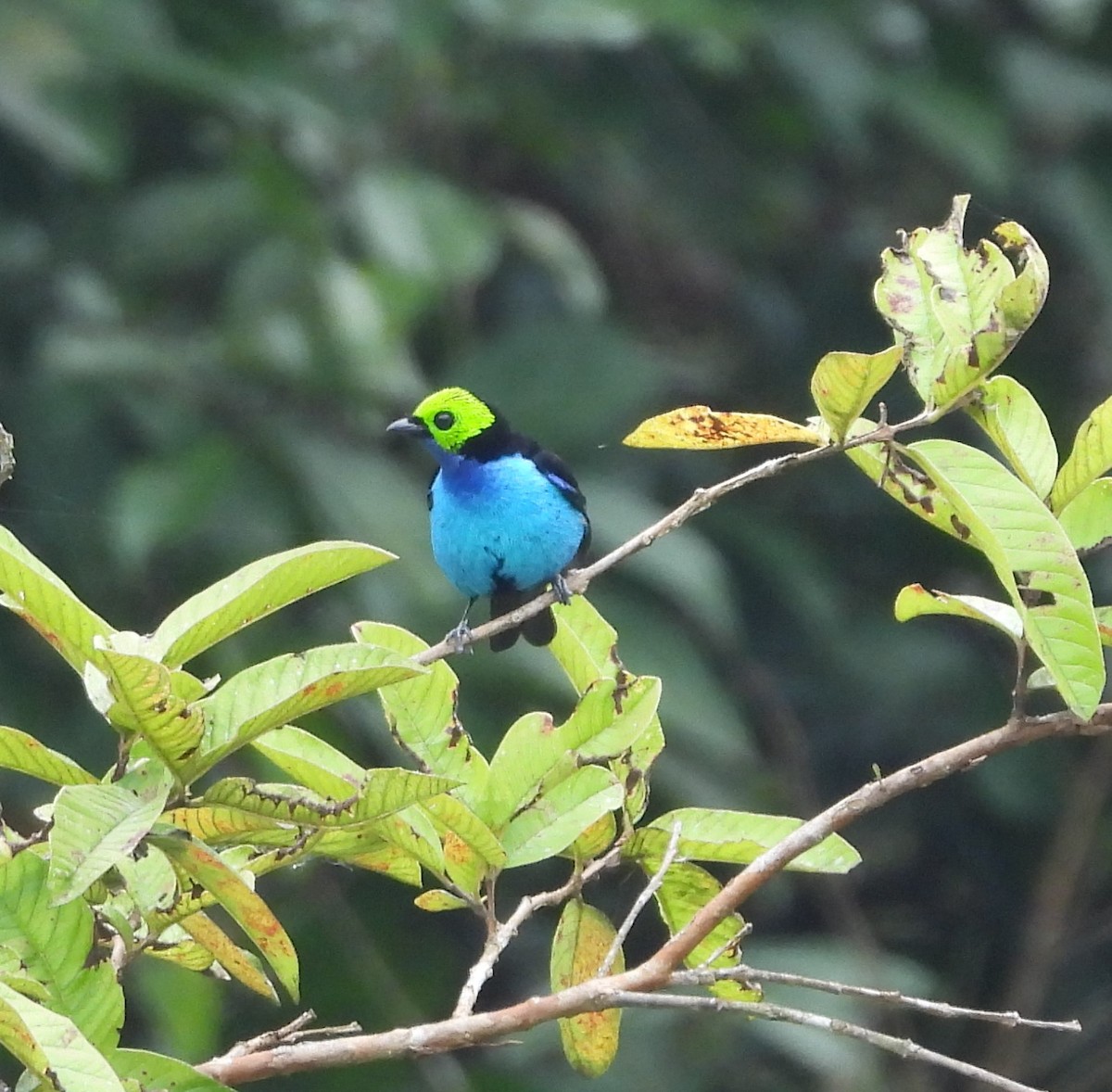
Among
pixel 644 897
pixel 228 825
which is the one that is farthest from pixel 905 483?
pixel 228 825

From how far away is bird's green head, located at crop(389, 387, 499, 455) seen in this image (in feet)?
13.8

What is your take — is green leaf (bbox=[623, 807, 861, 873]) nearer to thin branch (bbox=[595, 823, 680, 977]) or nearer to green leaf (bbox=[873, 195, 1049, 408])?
thin branch (bbox=[595, 823, 680, 977])

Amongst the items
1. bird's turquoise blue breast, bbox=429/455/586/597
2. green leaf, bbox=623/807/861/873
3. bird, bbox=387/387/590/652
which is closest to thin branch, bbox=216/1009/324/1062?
green leaf, bbox=623/807/861/873

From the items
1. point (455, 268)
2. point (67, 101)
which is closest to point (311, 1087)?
point (455, 268)

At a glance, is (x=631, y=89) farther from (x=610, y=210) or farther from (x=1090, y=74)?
(x=1090, y=74)

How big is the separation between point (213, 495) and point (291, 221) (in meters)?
0.98

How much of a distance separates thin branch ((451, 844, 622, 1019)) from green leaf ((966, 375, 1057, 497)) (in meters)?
0.64

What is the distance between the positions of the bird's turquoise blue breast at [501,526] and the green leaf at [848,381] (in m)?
1.89

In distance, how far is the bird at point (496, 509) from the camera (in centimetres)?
407

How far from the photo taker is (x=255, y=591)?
81.5 inches

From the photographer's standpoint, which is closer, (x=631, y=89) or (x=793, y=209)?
(x=631, y=89)

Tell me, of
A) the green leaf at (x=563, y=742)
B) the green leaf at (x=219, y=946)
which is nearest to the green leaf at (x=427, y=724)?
the green leaf at (x=563, y=742)

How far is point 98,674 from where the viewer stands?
6.57 ft

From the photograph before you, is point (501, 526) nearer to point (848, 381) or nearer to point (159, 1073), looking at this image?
point (848, 381)
